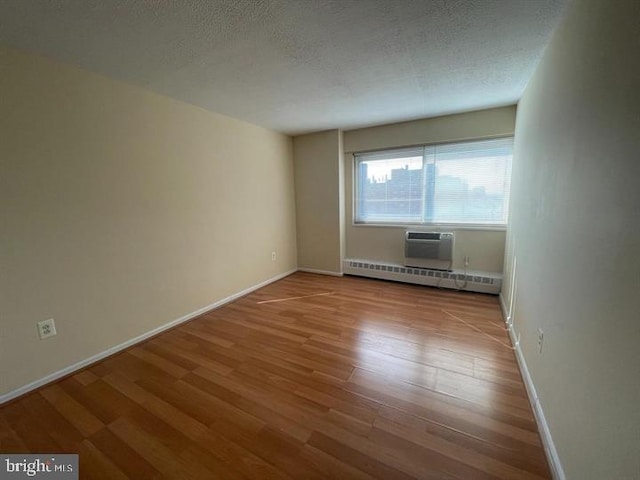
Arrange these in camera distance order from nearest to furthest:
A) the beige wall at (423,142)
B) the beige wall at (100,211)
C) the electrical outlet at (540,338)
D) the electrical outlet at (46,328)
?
the electrical outlet at (540,338) → the beige wall at (100,211) → the electrical outlet at (46,328) → the beige wall at (423,142)

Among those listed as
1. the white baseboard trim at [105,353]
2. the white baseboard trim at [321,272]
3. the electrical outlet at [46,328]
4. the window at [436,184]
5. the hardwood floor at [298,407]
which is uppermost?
the window at [436,184]

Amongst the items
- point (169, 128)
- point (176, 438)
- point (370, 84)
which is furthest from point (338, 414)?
point (169, 128)

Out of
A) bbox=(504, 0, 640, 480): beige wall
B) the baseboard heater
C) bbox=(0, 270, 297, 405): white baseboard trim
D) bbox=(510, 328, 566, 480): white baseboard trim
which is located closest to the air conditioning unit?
the baseboard heater

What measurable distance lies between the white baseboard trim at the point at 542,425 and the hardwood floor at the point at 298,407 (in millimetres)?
33

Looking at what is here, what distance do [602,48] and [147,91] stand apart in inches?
116

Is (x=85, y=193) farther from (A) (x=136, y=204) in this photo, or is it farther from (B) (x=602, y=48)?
(B) (x=602, y=48)

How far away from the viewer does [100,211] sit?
202 cm

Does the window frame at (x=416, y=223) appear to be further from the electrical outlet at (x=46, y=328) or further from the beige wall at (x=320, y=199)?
the electrical outlet at (x=46, y=328)

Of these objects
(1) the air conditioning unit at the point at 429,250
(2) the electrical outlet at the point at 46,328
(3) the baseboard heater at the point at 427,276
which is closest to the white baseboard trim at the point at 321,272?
(3) the baseboard heater at the point at 427,276

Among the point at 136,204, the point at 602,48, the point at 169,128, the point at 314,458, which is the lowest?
the point at 314,458

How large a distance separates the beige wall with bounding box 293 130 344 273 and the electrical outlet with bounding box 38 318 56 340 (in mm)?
3090

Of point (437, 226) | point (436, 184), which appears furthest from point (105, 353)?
point (436, 184)

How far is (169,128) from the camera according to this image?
2.46m

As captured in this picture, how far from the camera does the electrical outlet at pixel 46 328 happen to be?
1769 mm
